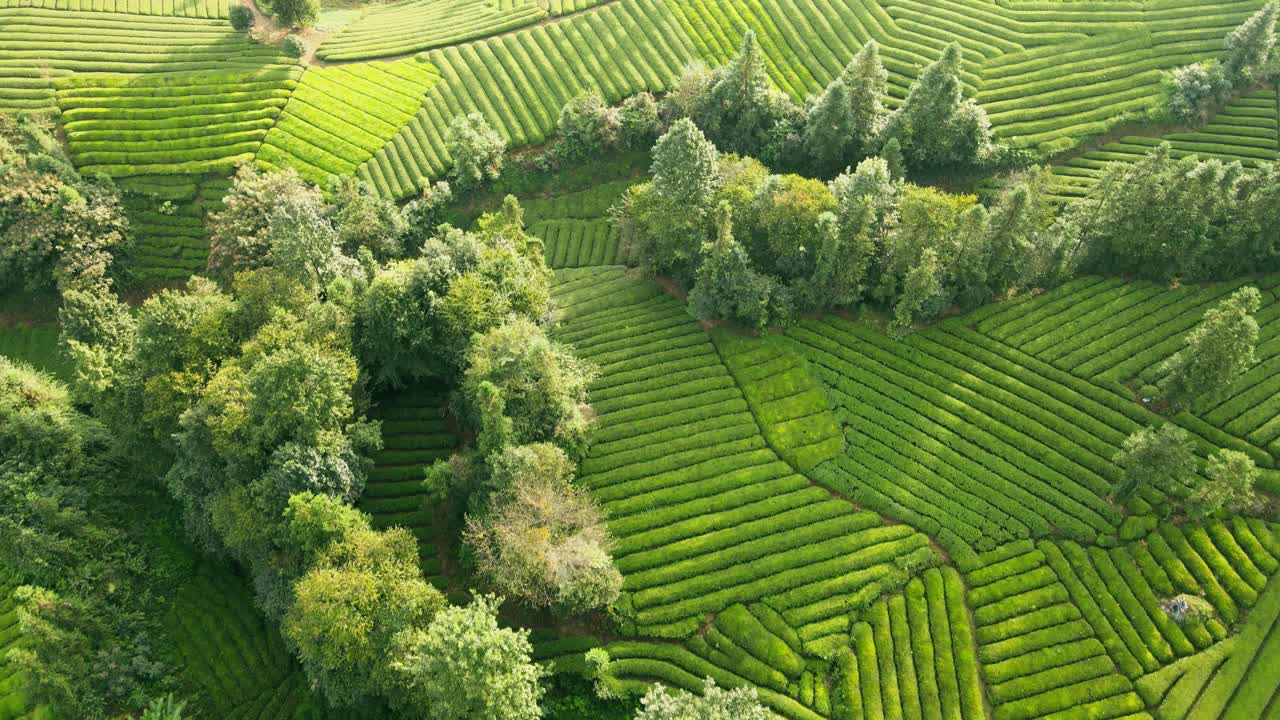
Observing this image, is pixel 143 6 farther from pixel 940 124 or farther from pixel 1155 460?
pixel 1155 460

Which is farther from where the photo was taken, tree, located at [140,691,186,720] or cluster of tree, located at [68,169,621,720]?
tree, located at [140,691,186,720]

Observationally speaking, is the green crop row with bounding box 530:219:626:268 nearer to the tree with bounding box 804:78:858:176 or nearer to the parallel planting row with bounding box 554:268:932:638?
the parallel planting row with bounding box 554:268:932:638

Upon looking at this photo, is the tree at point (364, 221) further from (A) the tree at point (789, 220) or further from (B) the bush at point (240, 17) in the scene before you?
(A) the tree at point (789, 220)

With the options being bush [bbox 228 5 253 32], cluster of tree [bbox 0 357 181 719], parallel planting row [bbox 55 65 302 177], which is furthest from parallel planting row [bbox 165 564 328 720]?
bush [bbox 228 5 253 32]

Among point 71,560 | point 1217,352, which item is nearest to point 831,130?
point 1217,352

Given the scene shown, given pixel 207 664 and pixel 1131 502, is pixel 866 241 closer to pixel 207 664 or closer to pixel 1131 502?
pixel 1131 502

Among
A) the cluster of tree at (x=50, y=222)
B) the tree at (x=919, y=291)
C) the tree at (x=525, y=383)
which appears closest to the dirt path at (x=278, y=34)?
the cluster of tree at (x=50, y=222)
